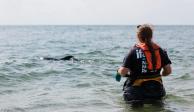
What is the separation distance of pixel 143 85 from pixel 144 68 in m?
0.34

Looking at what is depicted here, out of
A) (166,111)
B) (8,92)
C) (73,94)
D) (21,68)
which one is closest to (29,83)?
(8,92)

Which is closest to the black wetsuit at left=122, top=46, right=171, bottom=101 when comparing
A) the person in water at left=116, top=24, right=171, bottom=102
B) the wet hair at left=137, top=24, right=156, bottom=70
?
the person in water at left=116, top=24, right=171, bottom=102

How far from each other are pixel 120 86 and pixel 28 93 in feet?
8.79

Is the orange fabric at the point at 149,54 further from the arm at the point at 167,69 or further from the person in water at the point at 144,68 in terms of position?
the arm at the point at 167,69

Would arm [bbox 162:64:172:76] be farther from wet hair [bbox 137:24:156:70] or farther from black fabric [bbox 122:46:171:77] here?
wet hair [bbox 137:24:156:70]

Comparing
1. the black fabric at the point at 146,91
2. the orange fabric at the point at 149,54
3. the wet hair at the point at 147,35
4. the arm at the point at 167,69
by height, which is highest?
the wet hair at the point at 147,35

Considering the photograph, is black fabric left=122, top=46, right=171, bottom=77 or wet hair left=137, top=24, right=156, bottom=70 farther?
black fabric left=122, top=46, right=171, bottom=77

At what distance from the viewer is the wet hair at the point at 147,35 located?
751cm

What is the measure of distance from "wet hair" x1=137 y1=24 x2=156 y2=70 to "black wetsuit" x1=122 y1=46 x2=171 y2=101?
0.57ft

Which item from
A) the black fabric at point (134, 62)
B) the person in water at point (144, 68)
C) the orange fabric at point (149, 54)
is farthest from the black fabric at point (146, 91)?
the orange fabric at point (149, 54)

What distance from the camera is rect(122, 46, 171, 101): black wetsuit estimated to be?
7672 millimetres

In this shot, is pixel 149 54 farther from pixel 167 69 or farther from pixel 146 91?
pixel 146 91

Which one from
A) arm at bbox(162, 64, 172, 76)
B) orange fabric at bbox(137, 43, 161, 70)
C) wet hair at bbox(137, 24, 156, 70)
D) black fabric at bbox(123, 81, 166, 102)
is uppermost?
wet hair at bbox(137, 24, 156, 70)

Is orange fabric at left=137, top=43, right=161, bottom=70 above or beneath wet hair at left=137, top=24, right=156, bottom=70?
beneath
